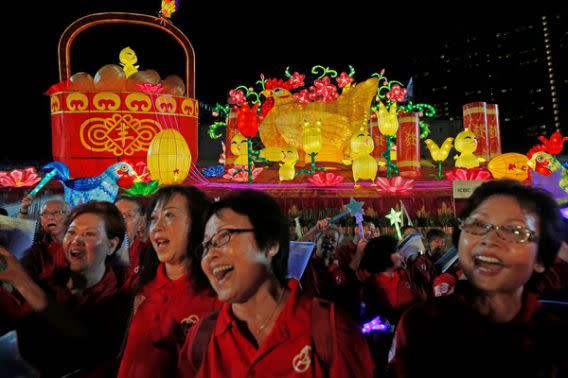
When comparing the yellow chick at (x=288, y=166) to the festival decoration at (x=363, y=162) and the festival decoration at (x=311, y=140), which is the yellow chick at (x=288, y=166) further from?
the festival decoration at (x=363, y=162)

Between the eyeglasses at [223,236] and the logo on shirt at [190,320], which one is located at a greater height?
the eyeglasses at [223,236]

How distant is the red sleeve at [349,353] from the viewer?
1.77 metres

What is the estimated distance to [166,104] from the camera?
12.5 metres

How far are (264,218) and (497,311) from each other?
0.91 m

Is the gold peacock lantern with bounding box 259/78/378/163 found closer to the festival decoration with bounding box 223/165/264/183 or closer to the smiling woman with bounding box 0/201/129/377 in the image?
the festival decoration with bounding box 223/165/264/183

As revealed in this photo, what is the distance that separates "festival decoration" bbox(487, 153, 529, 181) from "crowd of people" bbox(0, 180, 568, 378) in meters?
11.6

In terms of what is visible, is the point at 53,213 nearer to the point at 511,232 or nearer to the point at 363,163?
the point at 511,232

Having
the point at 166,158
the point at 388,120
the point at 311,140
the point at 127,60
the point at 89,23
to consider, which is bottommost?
the point at 166,158

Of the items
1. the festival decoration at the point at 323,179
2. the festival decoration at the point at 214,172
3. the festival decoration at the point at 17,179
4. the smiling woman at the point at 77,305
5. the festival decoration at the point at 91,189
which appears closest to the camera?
the smiling woman at the point at 77,305

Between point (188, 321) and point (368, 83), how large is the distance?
14569 millimetres

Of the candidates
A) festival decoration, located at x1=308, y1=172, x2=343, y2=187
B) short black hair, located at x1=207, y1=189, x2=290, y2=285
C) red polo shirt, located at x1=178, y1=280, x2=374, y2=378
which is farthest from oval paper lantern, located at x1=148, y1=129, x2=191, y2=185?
red polo shirt, located at x1=178, y1=280, x2=374, y2=378

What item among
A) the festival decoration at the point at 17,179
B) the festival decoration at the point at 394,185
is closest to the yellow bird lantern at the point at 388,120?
the festival decoration at the point at 394,185

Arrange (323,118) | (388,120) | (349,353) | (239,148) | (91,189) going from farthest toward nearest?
(323,118)
(239,148)
(388,120)
(91,189)
(349,353)

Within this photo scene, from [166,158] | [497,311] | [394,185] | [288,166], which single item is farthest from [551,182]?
[288,166]
